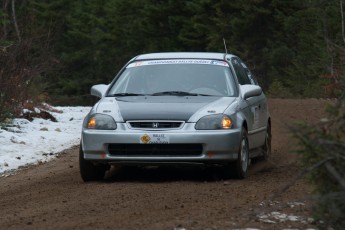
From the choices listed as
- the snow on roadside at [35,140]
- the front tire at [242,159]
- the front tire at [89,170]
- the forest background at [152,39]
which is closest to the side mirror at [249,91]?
the front tire at [242,159]

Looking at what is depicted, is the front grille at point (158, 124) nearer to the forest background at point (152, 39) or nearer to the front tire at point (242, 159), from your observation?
the front tire at point (242, 159)

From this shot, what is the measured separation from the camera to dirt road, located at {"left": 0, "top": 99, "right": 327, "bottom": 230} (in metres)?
8.43

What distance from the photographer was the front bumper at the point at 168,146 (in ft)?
37.4

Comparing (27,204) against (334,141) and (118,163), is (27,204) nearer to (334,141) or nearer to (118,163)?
(118,163)

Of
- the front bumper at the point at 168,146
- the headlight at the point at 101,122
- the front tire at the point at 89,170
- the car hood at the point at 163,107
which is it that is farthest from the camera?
the front tire at the point at 89,170

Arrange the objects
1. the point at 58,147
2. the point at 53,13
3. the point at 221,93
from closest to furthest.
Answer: the point at 221,93 → the point at 58,147 → the point at 53,13

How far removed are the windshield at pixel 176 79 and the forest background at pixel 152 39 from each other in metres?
6.82

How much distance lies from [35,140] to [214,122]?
708 centimetres

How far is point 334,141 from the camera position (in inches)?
270

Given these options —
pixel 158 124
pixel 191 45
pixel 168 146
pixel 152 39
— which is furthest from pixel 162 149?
pixel 152 39

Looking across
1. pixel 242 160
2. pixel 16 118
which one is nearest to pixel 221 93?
pixel 242 160

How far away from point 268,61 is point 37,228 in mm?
47188

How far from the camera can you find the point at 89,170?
12.0m

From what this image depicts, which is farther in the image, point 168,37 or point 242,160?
point 168,37
